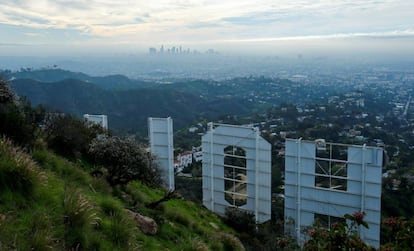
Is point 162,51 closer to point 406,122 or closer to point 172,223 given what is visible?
point 406,122

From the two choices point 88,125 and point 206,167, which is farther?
point 206,167

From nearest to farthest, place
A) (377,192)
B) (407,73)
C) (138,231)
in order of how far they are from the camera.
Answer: (138,231)
(377,192)
(407,73)

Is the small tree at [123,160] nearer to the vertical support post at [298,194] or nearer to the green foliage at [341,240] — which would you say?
the vertical support post at [298,194]

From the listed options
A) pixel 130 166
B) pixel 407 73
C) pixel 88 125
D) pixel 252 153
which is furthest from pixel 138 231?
pixel 407 73

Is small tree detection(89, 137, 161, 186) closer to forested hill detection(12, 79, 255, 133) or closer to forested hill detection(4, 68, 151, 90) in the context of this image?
forested hill detection(12, 79, 255, 133)

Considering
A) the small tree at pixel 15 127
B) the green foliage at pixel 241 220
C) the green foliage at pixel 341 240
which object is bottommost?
the green foliage at pixel 241 220

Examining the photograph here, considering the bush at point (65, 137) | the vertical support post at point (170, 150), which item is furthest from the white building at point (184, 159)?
the bush at point (65, 137)
